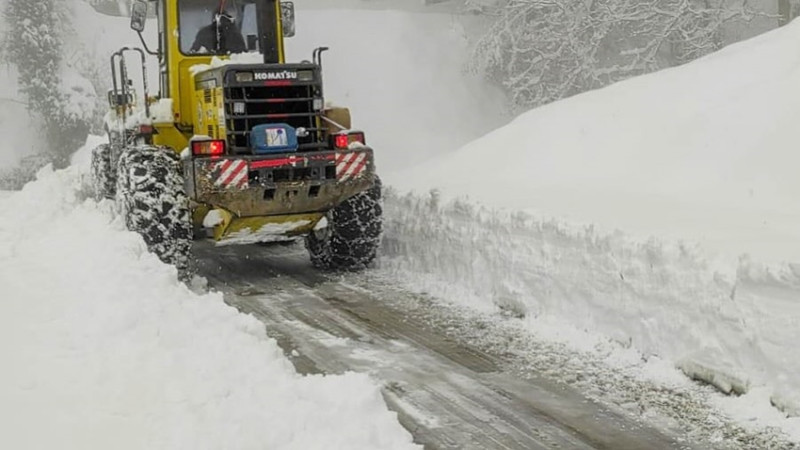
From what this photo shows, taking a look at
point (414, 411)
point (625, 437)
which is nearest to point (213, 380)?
point (414, 411)

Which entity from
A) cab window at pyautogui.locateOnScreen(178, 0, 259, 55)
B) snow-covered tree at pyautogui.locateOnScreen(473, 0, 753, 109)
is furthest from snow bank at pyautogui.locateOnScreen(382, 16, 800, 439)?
snow-covered tree at pyautogui.locateOnScreen(473, 0, 753, 109)

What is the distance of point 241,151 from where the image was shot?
8.78 metres

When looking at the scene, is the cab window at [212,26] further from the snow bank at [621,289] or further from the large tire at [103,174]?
the large tire at [103,174]

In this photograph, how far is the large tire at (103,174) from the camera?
12.4 meters

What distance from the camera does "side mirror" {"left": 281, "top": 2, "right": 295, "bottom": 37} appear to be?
9.89 m

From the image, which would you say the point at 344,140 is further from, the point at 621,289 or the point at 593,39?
the point at 593,39

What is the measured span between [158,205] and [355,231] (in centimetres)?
205

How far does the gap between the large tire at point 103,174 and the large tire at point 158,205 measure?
3756mm

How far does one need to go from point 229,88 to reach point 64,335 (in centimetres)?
361

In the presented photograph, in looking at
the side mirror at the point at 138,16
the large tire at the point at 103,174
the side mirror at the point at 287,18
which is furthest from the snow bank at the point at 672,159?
the large tire at the point at 103,174

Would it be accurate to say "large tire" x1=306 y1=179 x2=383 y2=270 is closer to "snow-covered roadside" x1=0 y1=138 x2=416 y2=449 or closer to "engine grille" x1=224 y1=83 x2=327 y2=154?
"engine grille" x1=224 y1=83 x2=327 y2=154

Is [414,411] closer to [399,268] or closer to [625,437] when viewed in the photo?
[625,437]

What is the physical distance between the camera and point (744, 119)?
9.02 meters

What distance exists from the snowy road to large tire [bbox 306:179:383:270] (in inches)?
9.7
